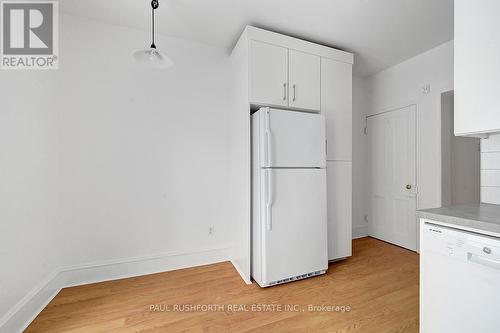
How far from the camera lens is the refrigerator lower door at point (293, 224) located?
2033 mm

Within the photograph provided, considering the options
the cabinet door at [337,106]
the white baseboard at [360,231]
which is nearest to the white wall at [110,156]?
the cabinet door at [337,106]

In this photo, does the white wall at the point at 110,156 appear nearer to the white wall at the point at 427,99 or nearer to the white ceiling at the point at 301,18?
the white ceiling at the point at 301,18

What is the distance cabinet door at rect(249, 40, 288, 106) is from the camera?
83.7 inches

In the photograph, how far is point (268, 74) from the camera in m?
2.18

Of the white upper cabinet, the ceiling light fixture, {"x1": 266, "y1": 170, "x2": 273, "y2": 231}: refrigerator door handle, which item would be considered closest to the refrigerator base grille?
{"x1": 266, "y1": 170, "x2": 273, "y2": 231}: refrigerator door handle

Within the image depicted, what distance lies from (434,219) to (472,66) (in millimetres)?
981

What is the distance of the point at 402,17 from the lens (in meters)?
2.16

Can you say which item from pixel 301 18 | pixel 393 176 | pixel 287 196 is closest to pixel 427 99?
pixel 393 176

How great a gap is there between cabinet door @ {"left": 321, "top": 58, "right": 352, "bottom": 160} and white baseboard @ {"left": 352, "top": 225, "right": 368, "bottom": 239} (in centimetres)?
151

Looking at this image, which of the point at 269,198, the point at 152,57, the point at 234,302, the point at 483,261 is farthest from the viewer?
the point at 269,198

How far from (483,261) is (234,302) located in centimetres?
167

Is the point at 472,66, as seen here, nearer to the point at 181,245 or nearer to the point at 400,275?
the point at 400,275

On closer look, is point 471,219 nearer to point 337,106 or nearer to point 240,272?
point 337,106

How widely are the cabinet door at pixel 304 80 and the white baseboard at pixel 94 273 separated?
1993 millimetres
